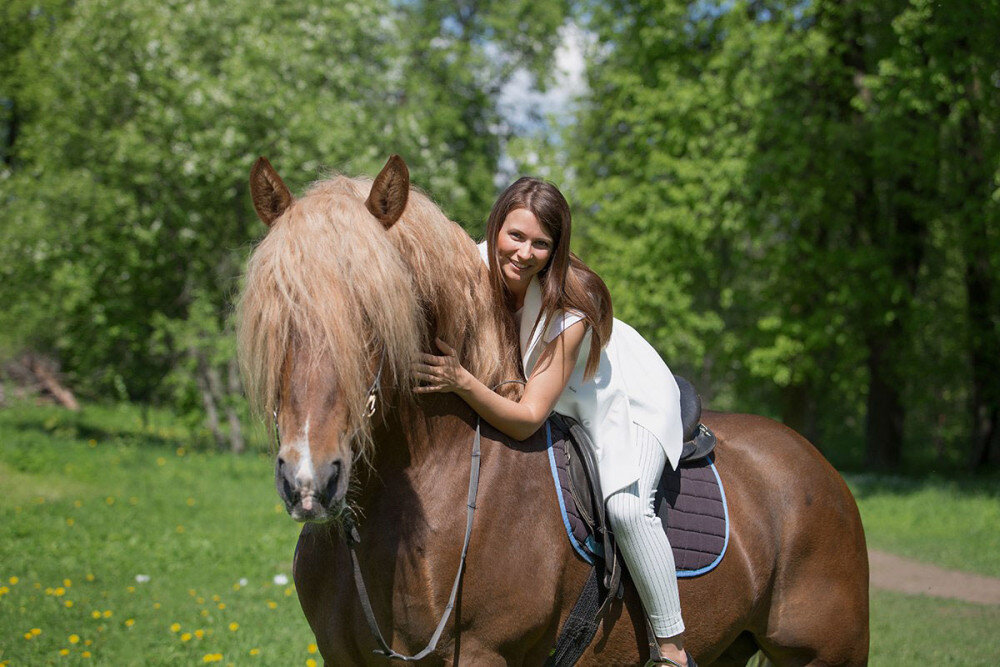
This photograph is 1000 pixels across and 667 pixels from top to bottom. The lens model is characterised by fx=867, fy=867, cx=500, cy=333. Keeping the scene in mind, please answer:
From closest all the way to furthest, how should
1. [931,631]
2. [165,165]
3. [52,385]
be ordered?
[931,631], [165,165], [52,385]

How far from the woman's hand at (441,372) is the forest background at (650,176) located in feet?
39.1

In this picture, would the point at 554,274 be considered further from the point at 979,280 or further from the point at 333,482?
the point at 979,280

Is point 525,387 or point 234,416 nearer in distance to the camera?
point 525,387

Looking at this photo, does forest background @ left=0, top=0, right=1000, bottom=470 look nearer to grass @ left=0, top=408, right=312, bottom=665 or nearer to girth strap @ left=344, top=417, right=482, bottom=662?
grass @ left=0, top=408, right=312, bottom=665

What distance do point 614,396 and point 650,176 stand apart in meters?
14.6


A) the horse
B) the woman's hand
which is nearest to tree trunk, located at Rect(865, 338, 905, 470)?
the horse

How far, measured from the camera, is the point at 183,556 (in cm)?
789

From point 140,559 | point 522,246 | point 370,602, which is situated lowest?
point 140,559

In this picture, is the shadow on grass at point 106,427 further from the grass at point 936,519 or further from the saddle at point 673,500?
the saddle at point 673,500

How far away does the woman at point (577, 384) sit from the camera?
2793 millimetres

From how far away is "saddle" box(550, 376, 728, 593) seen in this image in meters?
2.90

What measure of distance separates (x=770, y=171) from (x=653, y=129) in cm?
261

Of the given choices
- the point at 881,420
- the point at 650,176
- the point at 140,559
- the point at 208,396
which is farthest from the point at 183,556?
the point at 881,420

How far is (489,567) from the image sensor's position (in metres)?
2.64
